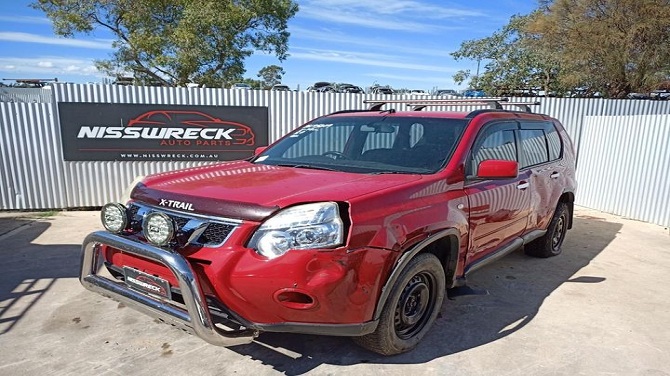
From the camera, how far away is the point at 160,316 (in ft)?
8.34

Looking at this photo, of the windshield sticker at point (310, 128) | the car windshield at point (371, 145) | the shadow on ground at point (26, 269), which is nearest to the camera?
the car windshield at point (371, 145)

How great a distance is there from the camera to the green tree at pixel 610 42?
681 inches

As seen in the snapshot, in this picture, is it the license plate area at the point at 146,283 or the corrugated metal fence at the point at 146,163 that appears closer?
the license plate area at the point at 146,283

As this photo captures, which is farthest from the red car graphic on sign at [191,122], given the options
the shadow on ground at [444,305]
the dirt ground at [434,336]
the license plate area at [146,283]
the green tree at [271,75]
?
the green tree at [271,75]

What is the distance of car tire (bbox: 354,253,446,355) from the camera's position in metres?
2.76

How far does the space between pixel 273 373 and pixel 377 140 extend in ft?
7.00

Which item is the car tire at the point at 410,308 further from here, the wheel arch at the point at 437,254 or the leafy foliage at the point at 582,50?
the leafy foliage at the point at 582,50

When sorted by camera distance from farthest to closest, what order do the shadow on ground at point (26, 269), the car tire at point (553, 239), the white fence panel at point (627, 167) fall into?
the white fence panel at point (627, 167) < the car tire at point (553, 239) < the shadow on ground at point (26, 269)

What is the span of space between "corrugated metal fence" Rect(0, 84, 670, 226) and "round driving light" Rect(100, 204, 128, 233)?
18.0ft

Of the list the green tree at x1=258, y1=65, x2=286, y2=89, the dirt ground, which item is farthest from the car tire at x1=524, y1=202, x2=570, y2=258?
the green tree at x1=258, y1=65, x2=286, y2=89

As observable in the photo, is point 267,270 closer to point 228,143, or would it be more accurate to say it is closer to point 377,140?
point 377,140

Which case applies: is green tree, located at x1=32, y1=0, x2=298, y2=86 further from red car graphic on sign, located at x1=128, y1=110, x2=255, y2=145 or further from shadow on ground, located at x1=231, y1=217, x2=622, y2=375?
shadow on ground, located at x1=231, y1=217, x2=622, y2=375

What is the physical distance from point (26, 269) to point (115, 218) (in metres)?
2.79

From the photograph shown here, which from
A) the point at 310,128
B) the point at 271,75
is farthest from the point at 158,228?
the point at 271,75
